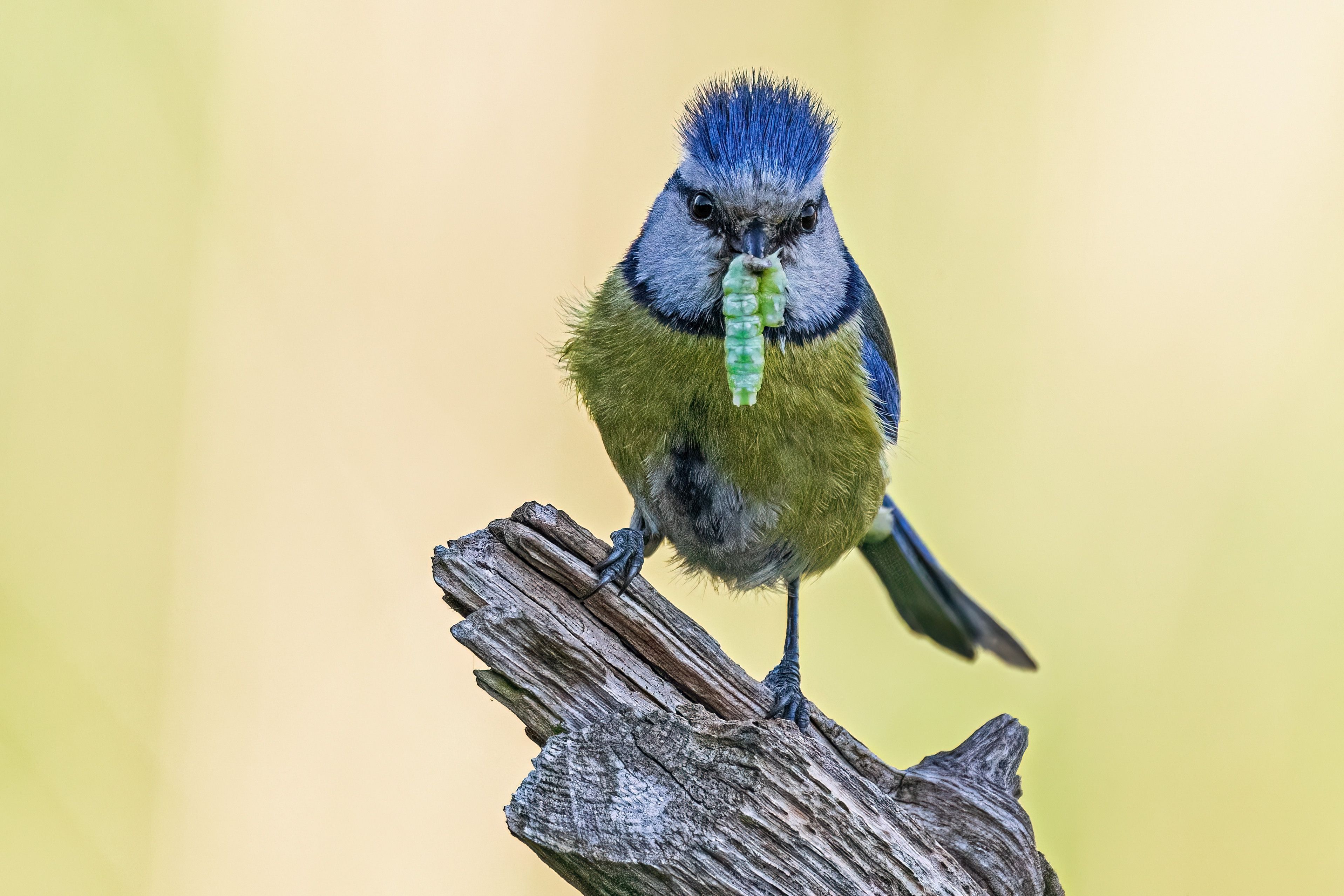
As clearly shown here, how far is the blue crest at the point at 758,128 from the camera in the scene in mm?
2170

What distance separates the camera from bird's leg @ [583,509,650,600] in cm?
206

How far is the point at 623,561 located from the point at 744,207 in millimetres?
672

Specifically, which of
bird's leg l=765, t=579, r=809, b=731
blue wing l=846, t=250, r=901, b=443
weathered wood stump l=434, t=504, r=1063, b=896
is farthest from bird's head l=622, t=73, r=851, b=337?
bird's leg l=765, t=579, r=809, b=731

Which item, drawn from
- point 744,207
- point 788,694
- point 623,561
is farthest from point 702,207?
point 788,694

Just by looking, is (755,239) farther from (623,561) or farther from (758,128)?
(623,561)

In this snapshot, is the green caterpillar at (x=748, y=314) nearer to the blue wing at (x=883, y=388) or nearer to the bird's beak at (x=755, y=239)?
Answer: the bird's beak at (x=755, y=239)

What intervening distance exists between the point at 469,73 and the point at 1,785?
2.21 meters

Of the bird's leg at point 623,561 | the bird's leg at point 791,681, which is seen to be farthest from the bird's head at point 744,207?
the bird's leg at point 791,681

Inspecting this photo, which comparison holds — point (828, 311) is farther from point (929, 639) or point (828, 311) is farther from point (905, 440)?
point (929, 639)

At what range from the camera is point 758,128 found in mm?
2189

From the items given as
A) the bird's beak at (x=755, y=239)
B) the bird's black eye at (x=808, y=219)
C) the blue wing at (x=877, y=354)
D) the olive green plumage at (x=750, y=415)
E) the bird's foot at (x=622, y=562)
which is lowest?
the bird's foot at (x=622, y=562)

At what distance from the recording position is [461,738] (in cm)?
310

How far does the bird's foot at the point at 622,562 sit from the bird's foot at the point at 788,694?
370 millimetres

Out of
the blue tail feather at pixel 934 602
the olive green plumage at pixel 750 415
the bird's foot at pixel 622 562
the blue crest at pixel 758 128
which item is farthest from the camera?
the blue tail feather at pixel 934 602
